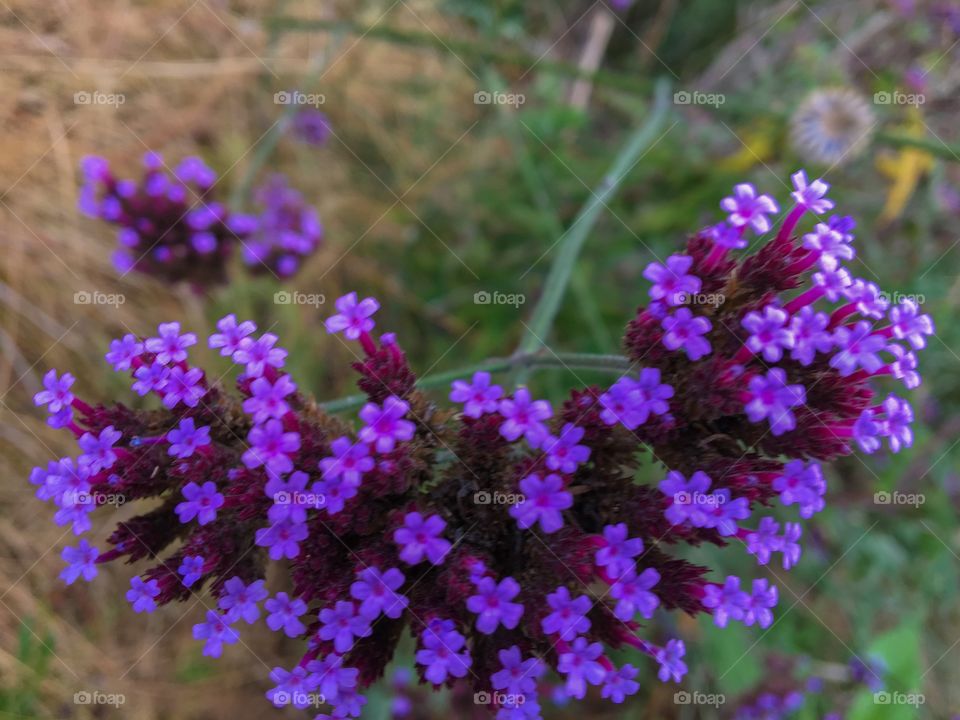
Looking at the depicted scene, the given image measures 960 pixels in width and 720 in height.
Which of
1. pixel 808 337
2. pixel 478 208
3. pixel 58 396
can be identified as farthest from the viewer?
pixel 478 208

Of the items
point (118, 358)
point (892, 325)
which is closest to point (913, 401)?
point (892, 325)

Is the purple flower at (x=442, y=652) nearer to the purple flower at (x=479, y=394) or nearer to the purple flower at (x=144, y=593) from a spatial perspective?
the purple flower at (x=479, y=394)

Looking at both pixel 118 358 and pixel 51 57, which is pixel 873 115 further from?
pixel 51 57

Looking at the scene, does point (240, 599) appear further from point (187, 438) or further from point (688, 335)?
point (688, 335)

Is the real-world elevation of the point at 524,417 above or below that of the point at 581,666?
above

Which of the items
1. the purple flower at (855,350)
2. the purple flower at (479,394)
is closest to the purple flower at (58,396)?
the purple flower at (479,394)

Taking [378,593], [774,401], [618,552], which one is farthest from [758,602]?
[378,593]

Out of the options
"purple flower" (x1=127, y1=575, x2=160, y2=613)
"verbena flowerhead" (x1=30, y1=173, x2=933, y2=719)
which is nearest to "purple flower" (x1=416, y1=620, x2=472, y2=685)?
"verbena flowerhead" (x1=30, y1=173, x2=933, y2=719)

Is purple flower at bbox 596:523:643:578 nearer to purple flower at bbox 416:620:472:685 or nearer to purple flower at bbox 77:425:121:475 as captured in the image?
purple flower at bbox 416:620:472:685
